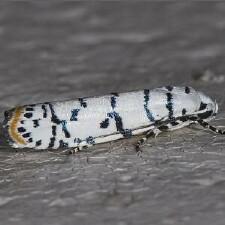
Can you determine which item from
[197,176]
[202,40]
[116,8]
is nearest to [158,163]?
[197,176]

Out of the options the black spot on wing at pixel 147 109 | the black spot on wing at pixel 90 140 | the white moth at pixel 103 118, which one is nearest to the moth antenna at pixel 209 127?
the white moth at pixel 103 118

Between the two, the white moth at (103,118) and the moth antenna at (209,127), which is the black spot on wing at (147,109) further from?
the moth antenna at (209,127)

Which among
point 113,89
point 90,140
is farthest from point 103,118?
point 113,89

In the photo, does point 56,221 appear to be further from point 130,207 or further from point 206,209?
point 206,209

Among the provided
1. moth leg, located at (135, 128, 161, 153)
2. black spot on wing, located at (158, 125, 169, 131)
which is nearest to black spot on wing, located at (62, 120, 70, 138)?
moth leg, located at (135, 128, 161, 153)

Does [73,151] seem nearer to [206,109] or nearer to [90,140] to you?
[90,140]
